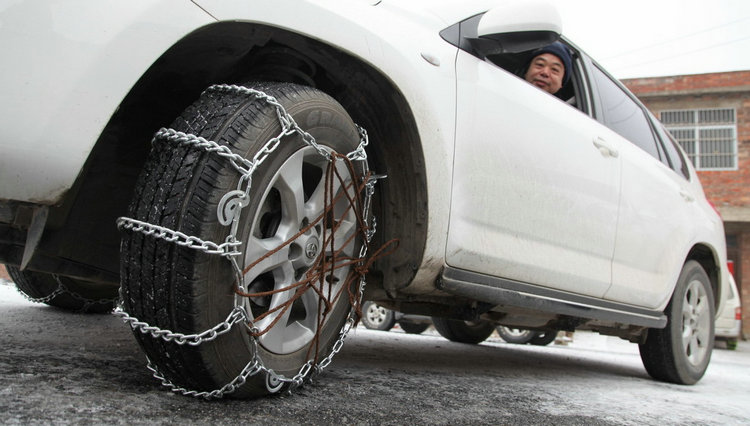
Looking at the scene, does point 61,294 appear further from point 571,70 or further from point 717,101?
point 717,101

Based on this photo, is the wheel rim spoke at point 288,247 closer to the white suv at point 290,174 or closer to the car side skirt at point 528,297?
the white suv at point 290,174

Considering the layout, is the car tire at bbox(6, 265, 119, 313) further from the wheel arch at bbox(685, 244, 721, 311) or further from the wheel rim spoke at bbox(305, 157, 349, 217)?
the wheel arch at bbox(685, 244, 721, 311)

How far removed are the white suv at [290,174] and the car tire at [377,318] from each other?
525cm

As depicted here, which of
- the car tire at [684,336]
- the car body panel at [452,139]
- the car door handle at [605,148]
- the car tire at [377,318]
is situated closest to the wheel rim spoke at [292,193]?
the car body panel at [452,139]

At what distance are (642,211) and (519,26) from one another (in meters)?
1.38

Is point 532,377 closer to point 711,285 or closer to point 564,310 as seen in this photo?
point 564,310

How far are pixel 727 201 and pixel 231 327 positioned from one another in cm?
1720

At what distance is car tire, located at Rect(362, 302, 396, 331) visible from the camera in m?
7.93

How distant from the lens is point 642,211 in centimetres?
289

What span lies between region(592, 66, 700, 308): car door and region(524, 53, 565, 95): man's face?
1.13 feet

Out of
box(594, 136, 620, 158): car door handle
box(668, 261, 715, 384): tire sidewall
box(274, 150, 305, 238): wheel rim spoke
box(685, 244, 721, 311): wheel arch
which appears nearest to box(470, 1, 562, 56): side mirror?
box(594, 136, 620, 158): car door handle

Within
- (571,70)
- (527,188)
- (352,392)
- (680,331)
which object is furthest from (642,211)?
(352,392)

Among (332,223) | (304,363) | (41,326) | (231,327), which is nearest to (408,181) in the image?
(332,223)

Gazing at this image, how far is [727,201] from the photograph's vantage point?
15.4 meters
